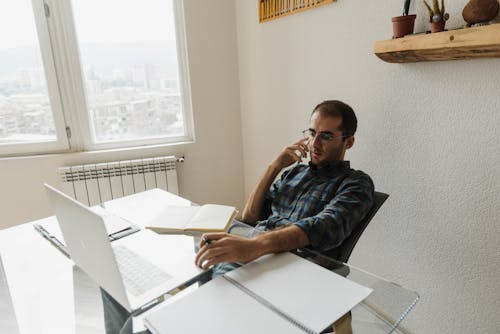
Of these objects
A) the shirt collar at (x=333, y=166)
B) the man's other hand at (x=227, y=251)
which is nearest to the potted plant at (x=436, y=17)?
the shirt collar at (x=333, y=166)

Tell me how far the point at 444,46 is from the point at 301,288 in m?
0.92

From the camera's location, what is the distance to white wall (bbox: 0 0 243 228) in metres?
2.48

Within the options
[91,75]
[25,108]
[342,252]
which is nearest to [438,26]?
[342,252]

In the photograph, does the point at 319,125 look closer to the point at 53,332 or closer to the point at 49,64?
the point at 53,332

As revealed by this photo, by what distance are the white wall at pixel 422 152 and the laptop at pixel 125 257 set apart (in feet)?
3.27

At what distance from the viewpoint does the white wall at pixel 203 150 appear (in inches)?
97.6

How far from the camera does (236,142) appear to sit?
2900 mm

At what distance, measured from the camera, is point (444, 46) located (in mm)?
1155

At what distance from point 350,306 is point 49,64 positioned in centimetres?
251

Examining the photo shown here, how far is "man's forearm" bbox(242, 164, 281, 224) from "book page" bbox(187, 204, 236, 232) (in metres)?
0.23

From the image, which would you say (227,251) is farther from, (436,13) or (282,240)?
(436,13)

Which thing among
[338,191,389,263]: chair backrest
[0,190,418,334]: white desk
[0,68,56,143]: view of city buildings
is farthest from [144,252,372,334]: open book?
[0,68,56,143]: view of city buildings

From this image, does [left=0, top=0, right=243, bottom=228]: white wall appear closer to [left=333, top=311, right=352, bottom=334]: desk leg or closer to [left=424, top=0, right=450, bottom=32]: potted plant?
[left=424, top=0, right=450, bottom=32]: potted plant

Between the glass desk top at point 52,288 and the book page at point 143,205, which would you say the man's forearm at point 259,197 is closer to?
the book page at point 143,205
